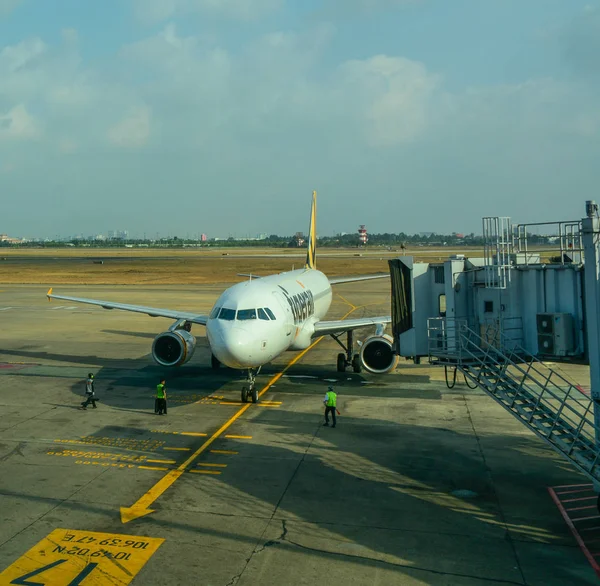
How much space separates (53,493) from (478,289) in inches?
518

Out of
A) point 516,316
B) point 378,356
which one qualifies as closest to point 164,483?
point 516,316

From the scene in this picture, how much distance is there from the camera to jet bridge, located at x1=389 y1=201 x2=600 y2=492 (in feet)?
49.1

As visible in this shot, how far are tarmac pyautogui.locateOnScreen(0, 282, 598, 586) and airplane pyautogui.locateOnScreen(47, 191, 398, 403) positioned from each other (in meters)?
1.57

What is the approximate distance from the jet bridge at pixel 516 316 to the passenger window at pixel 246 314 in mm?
6843

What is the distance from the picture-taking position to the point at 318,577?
1221cm

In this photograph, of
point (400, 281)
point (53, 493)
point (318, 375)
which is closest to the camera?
point (53, 493)

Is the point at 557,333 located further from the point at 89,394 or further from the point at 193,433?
the point at 89,394

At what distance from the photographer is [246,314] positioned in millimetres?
25000

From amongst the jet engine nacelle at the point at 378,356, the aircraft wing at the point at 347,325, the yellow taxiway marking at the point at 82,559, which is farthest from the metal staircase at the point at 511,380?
the aircraft wing at the point at 347,325

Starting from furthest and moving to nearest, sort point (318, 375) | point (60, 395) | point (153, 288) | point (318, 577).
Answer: point (153, 288)
point (318, 375)
point (60, 395)
point (318, 577)

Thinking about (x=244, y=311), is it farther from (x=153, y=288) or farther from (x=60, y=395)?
(x=153, y=288)

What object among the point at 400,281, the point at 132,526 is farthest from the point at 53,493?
the point at 400,281

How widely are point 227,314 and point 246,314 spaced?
0.77 metres

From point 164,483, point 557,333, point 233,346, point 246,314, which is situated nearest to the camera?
point 557,333
